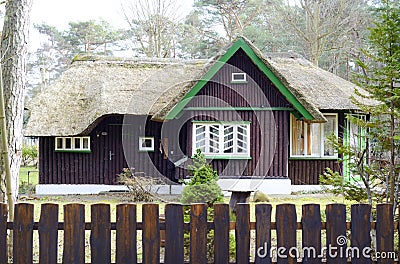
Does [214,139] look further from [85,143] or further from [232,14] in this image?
[232,14]

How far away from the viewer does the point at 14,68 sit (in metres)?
6.21

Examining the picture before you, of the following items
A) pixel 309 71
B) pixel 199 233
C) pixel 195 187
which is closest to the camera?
pixel 199 233

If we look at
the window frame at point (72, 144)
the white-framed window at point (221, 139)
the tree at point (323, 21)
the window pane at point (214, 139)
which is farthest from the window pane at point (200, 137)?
the tree at point (323, 21)

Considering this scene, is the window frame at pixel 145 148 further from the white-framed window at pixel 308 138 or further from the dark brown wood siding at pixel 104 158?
the white-framed window at pixel 308 138

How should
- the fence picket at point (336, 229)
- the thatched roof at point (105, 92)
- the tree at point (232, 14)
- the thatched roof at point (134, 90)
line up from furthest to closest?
1. the tree at point (232, 14)
2. the thatched roof at point (105, 92)
3. the thatched roof at point (134, 90)
4. the fence picket at point (336, 229)

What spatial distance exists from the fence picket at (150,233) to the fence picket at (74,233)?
57 centimetres

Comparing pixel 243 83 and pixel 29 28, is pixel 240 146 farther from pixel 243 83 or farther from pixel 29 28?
pixel 29 28

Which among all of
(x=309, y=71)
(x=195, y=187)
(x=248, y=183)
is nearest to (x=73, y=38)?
(x=309, y=71)

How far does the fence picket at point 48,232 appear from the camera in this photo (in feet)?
16.0

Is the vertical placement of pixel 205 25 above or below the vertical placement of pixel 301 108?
above

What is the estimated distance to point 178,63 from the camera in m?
18.2

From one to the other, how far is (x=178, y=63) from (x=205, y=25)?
1305 cm

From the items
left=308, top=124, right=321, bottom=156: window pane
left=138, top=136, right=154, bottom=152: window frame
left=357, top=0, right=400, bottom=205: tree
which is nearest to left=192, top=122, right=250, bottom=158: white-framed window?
left=138, top=136, right=154, bottom=152: window frame

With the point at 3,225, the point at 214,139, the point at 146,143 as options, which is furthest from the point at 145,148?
the point at 3,225
